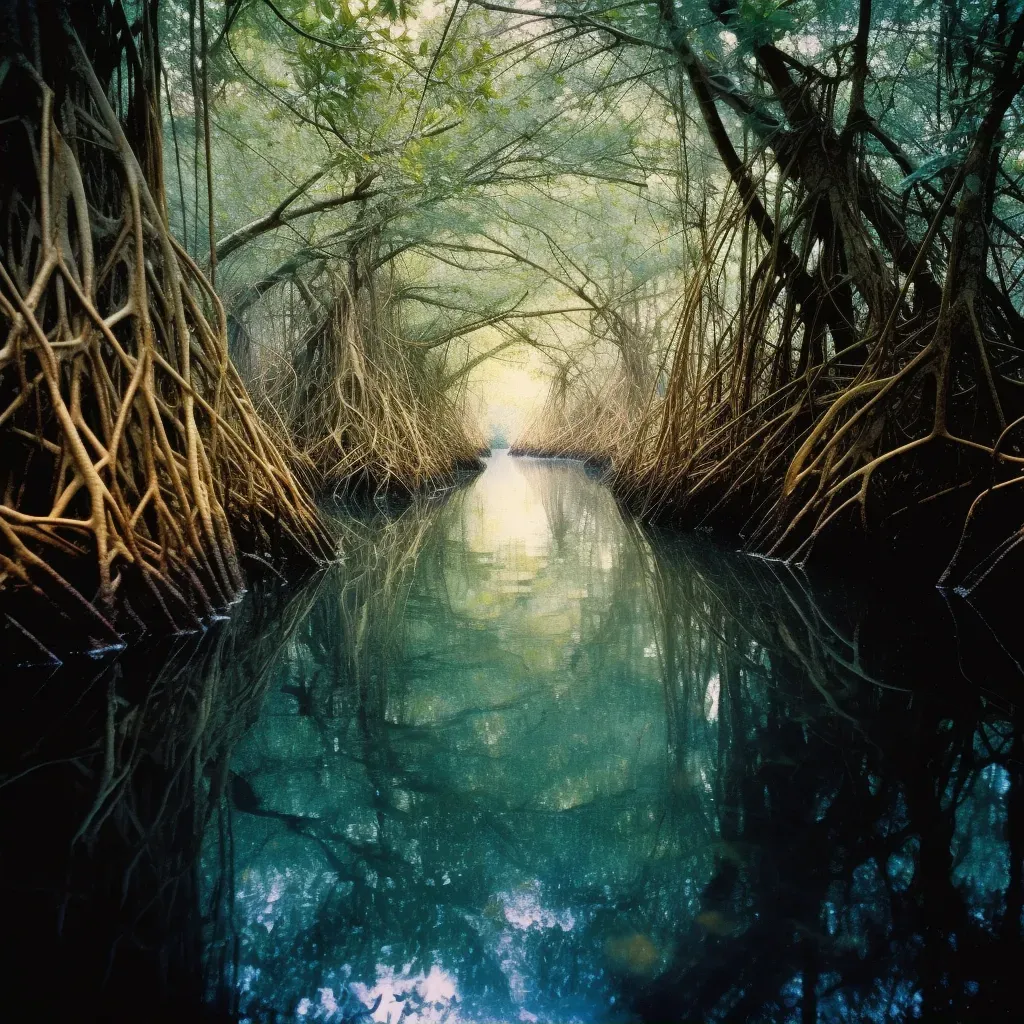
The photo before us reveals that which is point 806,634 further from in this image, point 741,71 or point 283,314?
point 283,314

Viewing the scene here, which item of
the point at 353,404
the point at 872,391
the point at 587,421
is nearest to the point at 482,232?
the point at 353,404

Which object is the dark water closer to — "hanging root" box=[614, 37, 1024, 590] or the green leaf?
"hanging root" box=[614, 37, 1024, 590]

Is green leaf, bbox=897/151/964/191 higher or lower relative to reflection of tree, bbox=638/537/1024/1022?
higher

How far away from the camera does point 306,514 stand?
3.33 metres

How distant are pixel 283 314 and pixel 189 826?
730 centimetres

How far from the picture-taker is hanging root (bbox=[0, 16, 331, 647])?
6.21 ft

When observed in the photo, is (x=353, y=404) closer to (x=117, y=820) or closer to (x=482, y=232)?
(x=482, y=232)

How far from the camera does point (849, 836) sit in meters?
1.05

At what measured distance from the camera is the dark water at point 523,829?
0.79 metres

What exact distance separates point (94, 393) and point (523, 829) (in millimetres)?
2123

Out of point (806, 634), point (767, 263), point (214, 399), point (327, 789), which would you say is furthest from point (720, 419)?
point (327, 789)

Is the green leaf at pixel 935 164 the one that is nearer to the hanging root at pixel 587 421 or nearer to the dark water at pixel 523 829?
the dark water at pixel 523 829

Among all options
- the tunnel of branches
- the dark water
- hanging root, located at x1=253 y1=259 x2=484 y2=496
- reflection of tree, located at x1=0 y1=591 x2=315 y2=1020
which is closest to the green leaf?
the tunnel of branches

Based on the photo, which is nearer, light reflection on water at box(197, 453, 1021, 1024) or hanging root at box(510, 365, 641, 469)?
light reflection on water at box(197, 453, 1021, 1024)
